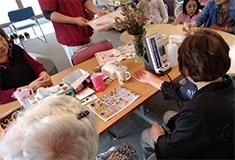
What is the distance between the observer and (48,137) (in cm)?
52

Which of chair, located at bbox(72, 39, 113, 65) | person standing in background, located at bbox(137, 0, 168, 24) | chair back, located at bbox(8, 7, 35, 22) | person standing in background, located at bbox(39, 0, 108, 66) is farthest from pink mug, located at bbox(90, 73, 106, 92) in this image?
chair back, located at bbox(8, 7, 35, 22)

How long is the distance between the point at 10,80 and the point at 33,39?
3818 millimetres

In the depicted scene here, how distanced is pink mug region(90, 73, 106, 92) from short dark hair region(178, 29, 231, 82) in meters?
0.63

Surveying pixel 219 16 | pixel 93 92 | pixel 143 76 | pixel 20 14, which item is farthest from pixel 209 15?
pixel 20 14

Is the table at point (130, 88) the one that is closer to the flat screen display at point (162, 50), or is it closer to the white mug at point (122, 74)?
the white mug at point (122, 74)

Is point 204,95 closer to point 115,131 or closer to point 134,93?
point 134,93

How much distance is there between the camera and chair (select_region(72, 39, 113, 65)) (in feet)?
5.63

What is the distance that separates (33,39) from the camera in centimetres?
479

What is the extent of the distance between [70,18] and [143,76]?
105 centimetres

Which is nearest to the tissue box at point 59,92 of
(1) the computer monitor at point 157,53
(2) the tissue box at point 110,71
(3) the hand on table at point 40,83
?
(3) the hand on table at point 40,83

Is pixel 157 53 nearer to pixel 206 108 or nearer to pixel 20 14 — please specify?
pixel 206 108

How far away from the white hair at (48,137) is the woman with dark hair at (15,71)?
84cm

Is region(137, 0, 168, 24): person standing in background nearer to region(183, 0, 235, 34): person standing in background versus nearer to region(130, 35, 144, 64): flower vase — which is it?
region(183, 0, 235, 34): person standing in background

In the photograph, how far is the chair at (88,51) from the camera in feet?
5.63
